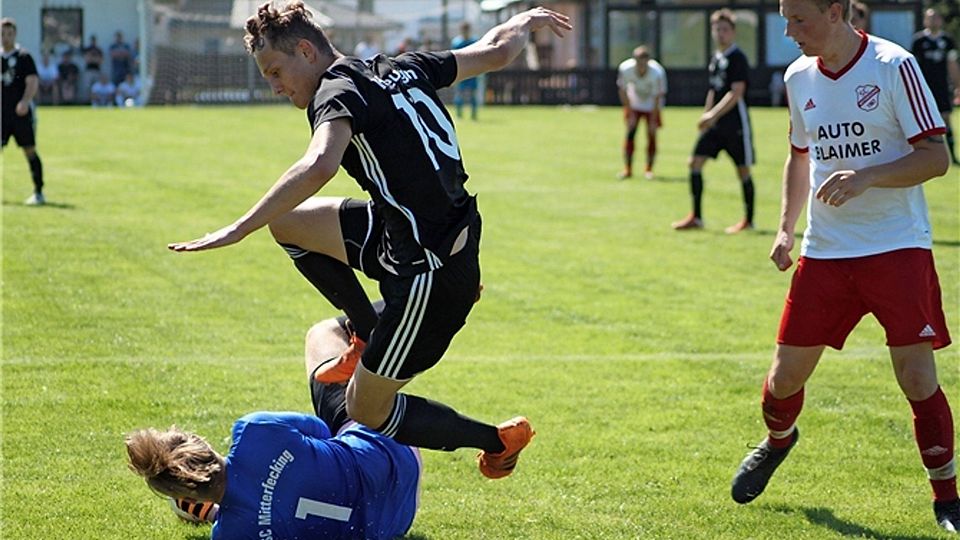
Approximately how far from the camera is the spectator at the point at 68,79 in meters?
41.9

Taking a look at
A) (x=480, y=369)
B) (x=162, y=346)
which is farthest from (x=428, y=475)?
(x=162, y=346)

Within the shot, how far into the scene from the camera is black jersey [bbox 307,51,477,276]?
16.4 feet

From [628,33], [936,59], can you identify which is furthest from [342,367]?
[628,33]

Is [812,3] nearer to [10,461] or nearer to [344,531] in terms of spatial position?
[344,531]

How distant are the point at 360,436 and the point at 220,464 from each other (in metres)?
A: 0.72

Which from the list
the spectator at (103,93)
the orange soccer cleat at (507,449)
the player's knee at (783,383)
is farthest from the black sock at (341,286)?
the spectator at (103,93)

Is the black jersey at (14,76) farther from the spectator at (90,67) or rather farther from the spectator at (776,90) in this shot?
the spectator at (776,90)

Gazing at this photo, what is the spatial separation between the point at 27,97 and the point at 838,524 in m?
14.1

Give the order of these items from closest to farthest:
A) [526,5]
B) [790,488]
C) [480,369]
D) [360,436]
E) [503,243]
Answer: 1. [360,436]
2. [790,488]
3. [480,369]
4. [503,243]
5. [526,5]

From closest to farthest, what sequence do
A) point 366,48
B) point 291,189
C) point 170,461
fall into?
point 291,189 → point 170,461 → point 366,48

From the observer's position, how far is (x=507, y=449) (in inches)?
234

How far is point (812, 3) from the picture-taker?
555 cm

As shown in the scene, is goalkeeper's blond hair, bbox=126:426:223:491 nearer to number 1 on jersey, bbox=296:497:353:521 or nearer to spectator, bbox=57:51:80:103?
number 1 on jersey, bbox=296:497:353:521

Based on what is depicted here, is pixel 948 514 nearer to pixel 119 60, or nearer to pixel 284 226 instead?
pixel 284 226
